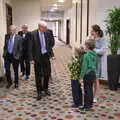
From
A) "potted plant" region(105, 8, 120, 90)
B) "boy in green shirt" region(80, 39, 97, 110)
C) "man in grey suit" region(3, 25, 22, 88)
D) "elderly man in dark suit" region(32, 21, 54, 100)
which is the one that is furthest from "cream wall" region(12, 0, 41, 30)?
"boy in green shirt" region(80, 39, 97, 110)

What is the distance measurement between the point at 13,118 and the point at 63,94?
5.03 ft

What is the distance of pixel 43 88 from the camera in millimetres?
4945

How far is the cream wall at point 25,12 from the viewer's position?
10.9 meters

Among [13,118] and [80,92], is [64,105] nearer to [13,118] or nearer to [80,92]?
[80,92]

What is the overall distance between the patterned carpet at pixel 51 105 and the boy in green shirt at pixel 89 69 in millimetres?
326

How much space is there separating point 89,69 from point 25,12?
783cm

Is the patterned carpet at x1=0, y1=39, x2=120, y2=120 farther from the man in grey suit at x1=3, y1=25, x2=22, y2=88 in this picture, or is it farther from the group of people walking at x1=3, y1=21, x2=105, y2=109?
the man in grey suit at x1=3, y1=25, x2=22, y2=88

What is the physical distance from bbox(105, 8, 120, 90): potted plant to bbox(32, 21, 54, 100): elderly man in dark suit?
1371mm

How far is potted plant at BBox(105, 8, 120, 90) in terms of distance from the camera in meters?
5.02

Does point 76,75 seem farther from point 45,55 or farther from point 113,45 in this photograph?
point 113,45

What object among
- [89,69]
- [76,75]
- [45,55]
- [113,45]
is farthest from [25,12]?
[89,69]

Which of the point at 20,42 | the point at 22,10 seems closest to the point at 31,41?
the point at 20,42

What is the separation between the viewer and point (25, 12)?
1106 cm

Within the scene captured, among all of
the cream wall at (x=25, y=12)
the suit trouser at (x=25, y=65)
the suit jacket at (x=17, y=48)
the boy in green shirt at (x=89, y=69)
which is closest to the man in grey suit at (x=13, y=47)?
the suit jacket at (x=17, y=48)
